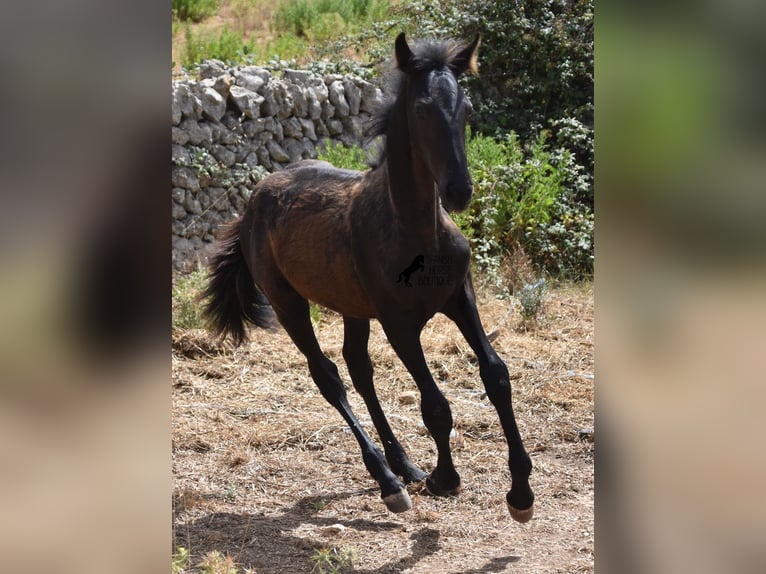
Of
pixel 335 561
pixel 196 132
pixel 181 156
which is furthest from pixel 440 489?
pixel 196 132

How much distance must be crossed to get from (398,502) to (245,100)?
667 cm

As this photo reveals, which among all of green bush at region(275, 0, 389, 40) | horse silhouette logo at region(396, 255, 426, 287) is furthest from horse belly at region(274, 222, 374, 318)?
green bush at region(275, 0, 389, 40)

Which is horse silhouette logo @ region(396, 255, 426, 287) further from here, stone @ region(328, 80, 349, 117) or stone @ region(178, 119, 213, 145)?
stone @ region(328, 80, 349, 117)

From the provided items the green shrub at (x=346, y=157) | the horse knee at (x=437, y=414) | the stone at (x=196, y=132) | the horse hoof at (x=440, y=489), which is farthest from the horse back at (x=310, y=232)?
the stone at (x=196, y=132)

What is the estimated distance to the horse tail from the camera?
5.32 meters

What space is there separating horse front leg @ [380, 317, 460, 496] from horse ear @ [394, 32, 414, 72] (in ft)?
3.79

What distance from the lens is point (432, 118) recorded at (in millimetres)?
3502

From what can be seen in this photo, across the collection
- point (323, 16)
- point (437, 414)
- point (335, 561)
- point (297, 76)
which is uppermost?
point (323, 16)

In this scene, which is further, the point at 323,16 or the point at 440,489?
the point at 323,16

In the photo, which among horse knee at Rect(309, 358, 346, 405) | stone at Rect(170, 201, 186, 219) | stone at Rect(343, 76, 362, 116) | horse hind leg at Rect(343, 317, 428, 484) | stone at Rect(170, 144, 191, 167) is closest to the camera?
horse hind leg at Rect(343, 317, 428, 484)

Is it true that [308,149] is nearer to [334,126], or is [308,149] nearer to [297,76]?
[334,126]

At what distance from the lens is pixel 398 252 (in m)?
3.84
